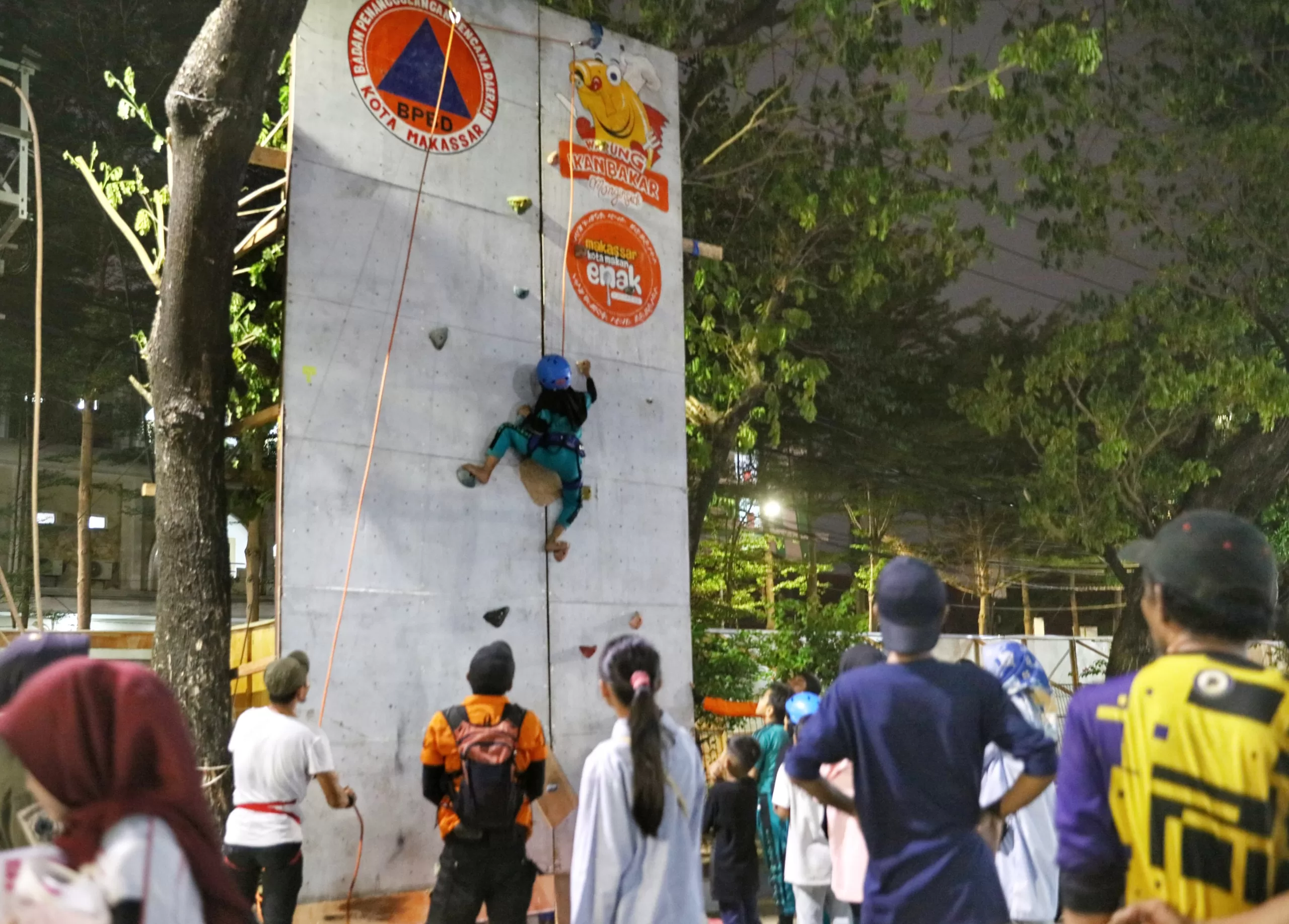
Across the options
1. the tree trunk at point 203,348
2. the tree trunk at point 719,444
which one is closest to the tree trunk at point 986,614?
the tree trunk at point 719,444

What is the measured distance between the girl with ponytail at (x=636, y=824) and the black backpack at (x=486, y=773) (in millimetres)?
1123

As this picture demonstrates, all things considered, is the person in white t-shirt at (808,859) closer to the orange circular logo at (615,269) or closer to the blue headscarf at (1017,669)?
the blue headscarf at (1017,669)

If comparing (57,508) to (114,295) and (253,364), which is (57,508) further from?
(253,364)

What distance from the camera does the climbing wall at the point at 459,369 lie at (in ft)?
24.8

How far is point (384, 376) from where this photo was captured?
795cm

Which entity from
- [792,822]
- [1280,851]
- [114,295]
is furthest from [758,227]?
[1280,851]

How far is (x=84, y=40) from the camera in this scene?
16.3 m

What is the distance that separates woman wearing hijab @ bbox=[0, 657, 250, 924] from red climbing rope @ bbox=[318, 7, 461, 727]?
5361 millimetres

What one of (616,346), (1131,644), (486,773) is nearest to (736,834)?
(486,773)

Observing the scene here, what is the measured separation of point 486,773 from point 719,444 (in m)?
8.17

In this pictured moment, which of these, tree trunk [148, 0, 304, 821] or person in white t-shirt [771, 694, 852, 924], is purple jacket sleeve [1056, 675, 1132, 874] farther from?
tree trunk [148, 0, 304, 821]

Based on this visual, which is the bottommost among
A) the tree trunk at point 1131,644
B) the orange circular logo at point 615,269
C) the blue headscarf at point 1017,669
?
the tree trunk at point 1131,644

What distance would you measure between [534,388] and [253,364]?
2251 millimetres

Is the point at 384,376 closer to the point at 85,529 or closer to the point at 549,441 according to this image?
the point at 549,441
